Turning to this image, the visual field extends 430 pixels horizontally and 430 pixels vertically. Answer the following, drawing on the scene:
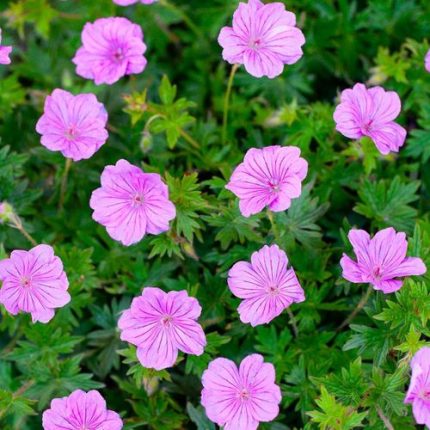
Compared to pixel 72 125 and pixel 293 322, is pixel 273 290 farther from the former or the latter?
pixel 72 125

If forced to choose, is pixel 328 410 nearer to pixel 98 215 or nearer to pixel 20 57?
pixel 98 215

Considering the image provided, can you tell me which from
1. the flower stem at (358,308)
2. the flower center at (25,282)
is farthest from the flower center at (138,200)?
the flower stem at (358,308)

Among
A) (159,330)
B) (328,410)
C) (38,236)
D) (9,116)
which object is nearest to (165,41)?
(9,116)

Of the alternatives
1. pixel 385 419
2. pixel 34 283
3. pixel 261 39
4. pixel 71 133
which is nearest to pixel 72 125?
pixel 71 133

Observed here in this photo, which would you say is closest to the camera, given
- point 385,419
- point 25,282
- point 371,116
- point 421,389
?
point 421,389

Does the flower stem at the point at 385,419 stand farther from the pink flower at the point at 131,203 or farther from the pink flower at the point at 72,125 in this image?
the pink flower at the point at 72,125

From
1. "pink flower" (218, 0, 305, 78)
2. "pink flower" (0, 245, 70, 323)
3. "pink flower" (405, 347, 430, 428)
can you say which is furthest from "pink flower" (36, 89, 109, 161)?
"pink flower" (405, 347, 430, 428)
